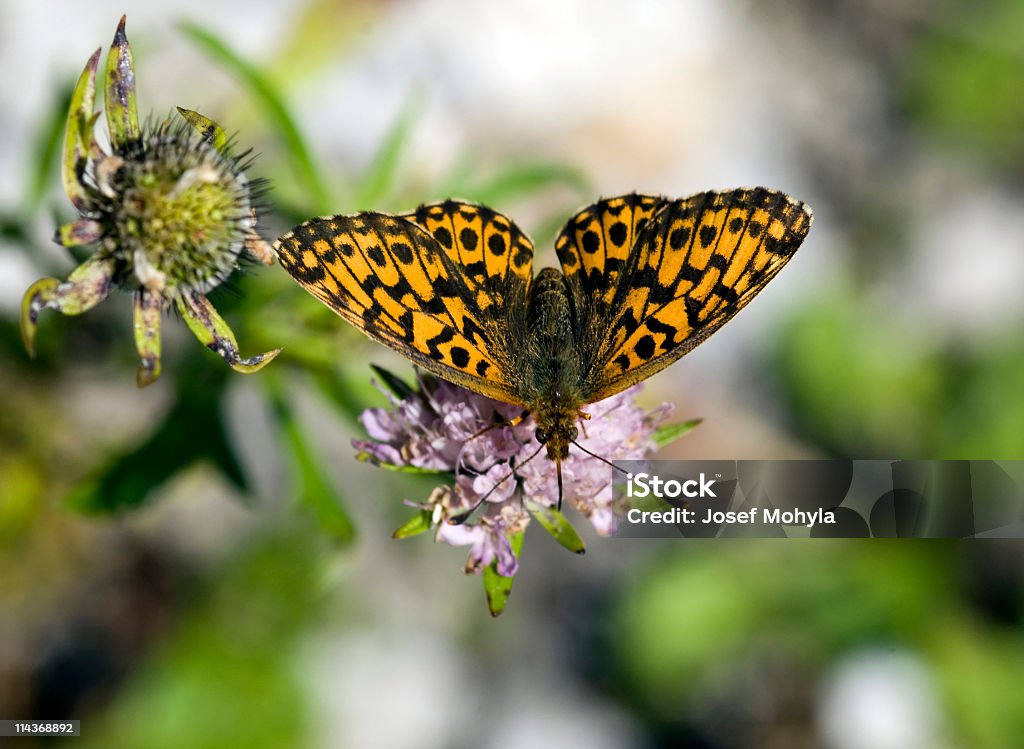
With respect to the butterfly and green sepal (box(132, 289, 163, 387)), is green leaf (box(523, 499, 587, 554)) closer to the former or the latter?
the butterfly

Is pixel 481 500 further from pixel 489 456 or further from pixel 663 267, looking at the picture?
pixel 663 267

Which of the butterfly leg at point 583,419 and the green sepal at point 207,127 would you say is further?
the butterfly leg at point 583,419

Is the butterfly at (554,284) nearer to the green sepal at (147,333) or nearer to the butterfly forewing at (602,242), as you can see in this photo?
the butterfly forewing at (602,242)

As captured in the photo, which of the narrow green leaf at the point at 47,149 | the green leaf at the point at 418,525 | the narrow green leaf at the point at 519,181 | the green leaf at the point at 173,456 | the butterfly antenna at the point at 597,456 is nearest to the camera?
the green leaf at the point at 418,525

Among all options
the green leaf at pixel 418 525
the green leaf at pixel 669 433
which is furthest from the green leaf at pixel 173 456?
the green leaf at pixel 669 433

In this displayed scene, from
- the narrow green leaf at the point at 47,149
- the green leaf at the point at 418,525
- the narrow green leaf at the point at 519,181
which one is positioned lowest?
the green leaf at the point at 418,525

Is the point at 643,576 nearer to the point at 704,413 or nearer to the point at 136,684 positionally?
the point at 704,413
